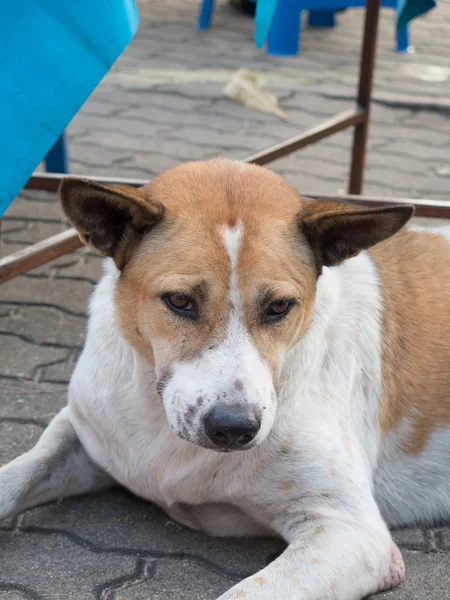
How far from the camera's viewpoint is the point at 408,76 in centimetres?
894

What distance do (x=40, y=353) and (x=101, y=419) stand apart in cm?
123

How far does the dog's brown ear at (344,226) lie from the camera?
256 centimetres

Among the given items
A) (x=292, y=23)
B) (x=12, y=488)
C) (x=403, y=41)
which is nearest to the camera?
(x=12, y=488)

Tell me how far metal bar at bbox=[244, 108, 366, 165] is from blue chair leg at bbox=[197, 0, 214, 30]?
19.1 feet

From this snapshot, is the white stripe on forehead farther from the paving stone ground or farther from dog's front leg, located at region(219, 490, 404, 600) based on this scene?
the paving stone ground

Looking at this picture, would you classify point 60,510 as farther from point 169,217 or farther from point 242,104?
point 242,104

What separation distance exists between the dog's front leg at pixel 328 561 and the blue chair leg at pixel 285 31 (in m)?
7.42

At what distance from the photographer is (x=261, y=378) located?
7.88 feet

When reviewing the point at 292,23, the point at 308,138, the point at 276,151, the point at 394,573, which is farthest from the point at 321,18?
the point at 394,573

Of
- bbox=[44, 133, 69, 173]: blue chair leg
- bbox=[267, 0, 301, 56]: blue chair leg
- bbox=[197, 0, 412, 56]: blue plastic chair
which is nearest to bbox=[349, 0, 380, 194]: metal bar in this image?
bbox=[44, 133, 69, 173]: blue chair leg

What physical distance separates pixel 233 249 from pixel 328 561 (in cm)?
90

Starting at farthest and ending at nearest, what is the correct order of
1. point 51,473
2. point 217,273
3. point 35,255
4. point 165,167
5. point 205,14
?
1. point 205,14
2. point 165,167
3. point 35,255
4. point 51,473
5. point 217,273

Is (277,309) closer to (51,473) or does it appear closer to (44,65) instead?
(51,473)

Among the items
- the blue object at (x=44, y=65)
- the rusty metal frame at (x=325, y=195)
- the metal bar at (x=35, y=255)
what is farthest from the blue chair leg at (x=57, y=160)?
the blue object at (x=44, y=65)
